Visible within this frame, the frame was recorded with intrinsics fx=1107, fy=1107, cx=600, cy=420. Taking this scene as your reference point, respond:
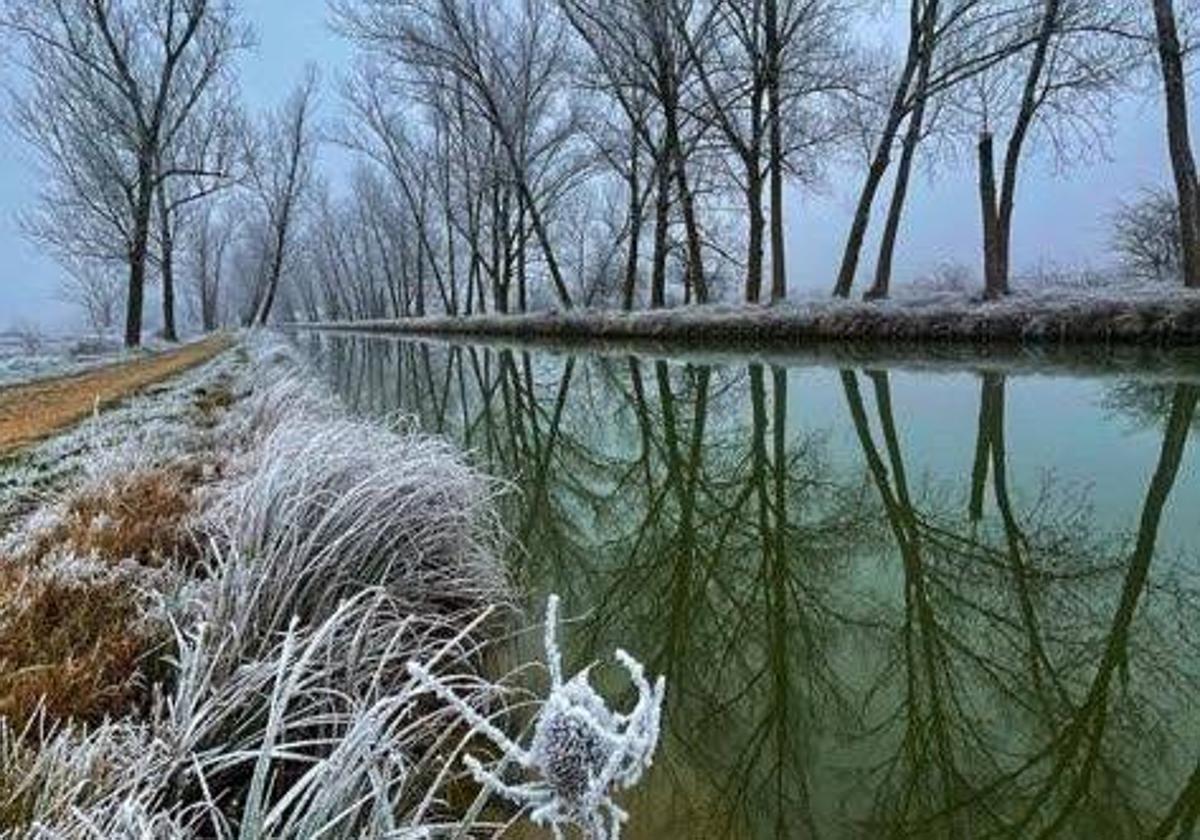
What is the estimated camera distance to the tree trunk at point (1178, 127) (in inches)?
495

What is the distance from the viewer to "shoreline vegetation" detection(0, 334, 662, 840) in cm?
166

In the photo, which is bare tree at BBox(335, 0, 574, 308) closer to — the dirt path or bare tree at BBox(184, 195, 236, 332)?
the dirt path

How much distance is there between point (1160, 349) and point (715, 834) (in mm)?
9549

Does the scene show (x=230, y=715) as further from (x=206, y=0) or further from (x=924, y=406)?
(x=206, y=0)

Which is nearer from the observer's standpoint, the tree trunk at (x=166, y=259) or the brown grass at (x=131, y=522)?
the brown grass at (x=131, y=522)

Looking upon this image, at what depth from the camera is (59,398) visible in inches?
414

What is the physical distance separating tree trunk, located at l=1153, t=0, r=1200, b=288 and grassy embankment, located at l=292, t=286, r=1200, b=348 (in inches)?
33.3

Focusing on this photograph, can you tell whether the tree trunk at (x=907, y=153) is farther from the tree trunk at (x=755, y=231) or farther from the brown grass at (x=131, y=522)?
the brown grass at (x=131, y=522)

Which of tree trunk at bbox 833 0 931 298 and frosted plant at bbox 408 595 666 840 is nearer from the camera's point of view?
frosted plant at bbox 408 595 666 840

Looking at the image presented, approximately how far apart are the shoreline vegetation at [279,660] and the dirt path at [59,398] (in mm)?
1659

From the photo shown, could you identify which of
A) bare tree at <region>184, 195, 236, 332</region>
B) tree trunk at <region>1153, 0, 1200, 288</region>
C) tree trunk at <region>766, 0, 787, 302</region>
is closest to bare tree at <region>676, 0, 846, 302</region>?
tree trunk at <region>766, 0, 787, 302</region>

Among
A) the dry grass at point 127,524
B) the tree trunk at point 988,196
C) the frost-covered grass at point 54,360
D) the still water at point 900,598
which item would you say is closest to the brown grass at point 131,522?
the dry grass at point 127,524

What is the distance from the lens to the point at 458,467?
427cm

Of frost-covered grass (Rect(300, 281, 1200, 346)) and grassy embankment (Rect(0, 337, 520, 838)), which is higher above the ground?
frost-covered grass (Rect(300, 281, 1200, 346))
